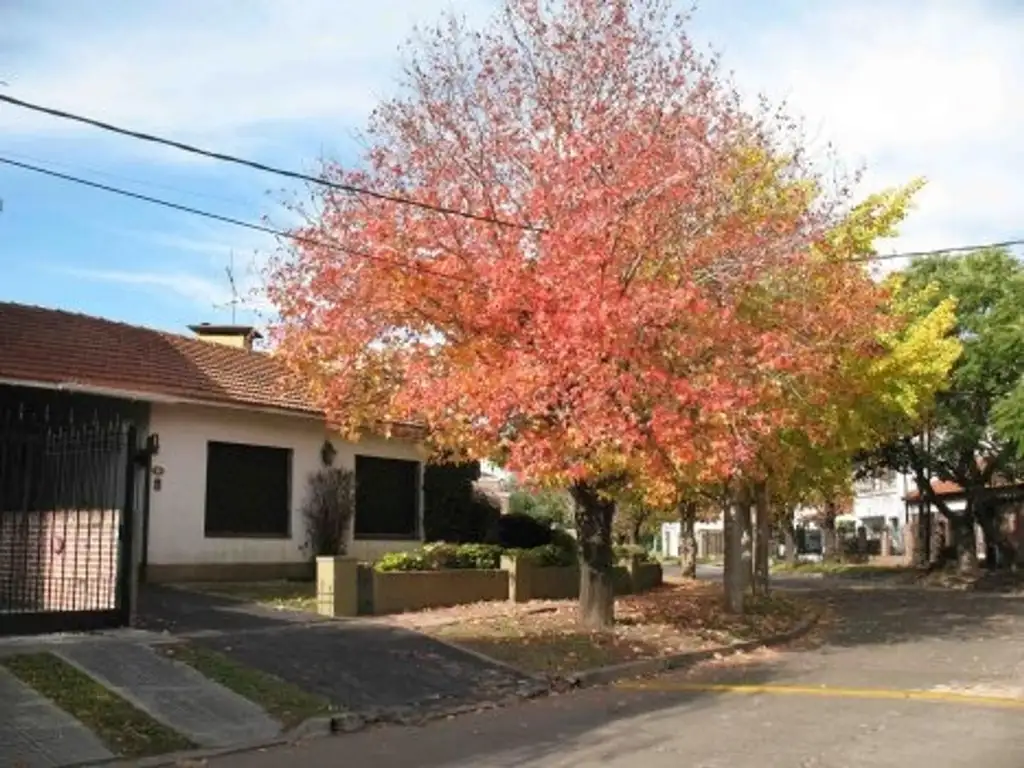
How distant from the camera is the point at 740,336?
15.4m

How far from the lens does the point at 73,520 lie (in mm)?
13828

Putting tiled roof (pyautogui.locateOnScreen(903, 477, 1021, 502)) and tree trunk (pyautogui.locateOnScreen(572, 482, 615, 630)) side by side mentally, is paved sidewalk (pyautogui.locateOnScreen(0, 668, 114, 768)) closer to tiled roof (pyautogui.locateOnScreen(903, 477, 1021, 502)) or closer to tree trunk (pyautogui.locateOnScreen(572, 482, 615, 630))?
tree trunk (pyautogui.locateOnScreen(572, 482, 615, 630))

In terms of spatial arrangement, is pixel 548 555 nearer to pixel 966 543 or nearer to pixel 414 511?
pixel 414 511

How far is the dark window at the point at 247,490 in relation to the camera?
20984mm

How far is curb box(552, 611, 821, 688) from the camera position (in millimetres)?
13758

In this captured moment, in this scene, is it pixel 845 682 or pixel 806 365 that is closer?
pixel 845 682

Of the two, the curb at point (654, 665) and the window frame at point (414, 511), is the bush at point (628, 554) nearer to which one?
the window frame at point (414, 511)

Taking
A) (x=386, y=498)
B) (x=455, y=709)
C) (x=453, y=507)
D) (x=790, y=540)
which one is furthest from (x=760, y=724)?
(x=790, y=540)

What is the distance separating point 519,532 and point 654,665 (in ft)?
36.8

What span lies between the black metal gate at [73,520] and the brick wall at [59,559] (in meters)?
0.01

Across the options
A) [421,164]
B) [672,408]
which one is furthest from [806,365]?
[421,164]

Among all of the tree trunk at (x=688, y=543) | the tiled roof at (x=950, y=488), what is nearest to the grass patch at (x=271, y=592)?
the tree trunk at (x=688, y=543)

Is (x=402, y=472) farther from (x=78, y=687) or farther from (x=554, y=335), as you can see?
(x=78, y=687)

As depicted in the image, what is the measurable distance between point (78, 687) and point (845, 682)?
8.62 meters
